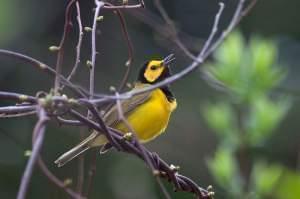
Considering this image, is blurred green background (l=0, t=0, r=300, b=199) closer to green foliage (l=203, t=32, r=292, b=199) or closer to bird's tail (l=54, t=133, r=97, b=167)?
bird's tail (l=54, t=133, r=97, b=167)

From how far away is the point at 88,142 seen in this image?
11.9 feet

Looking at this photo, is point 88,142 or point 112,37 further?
point 112,37

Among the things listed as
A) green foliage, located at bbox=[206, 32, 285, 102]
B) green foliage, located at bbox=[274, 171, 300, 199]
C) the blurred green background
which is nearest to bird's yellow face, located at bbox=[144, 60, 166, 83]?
green foliage, located at bbox=[206, 32, 285, 102]

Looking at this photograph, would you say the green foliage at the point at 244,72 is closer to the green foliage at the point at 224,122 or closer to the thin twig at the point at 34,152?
the green foliage at the point at 224,122

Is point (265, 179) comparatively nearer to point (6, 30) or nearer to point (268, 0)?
point (6, 30)

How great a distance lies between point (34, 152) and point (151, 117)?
2.06 meters

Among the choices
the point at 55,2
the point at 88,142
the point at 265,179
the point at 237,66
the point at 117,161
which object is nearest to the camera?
the point at 265,179

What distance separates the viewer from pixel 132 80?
7.10 metres

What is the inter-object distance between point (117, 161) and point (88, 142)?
359 centimetres

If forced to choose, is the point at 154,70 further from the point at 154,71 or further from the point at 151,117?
the point at 151,117

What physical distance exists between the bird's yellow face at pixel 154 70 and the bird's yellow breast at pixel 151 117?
24cm

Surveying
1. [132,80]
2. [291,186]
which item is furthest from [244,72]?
[132,80]

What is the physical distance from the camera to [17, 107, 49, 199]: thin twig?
1.65 meters

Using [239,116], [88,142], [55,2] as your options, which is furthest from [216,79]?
[55,2]
